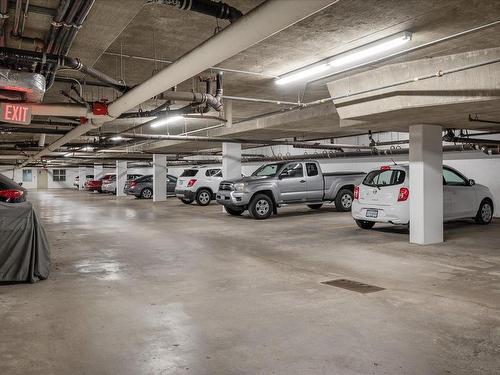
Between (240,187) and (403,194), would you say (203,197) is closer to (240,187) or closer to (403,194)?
(240,187)

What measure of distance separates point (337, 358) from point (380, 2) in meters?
4.14

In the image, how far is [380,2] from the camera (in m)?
5.15

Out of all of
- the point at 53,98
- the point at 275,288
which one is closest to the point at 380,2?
the point at 275,288

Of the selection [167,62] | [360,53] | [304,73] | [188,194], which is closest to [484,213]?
[304,73]

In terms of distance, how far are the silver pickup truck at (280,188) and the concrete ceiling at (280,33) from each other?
186 inches

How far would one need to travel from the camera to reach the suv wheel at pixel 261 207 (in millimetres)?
13031

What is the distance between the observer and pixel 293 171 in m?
13.6

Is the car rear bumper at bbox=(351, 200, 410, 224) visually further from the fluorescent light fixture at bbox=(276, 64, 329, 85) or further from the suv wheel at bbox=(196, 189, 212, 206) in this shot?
the suv wheel at bbox=(196, 189, 212, 206)

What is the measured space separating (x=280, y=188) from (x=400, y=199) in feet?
15.5

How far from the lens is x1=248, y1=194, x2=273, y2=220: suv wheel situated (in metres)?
13.0

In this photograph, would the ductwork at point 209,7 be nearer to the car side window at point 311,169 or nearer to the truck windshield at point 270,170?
the truck windshield at point 270,170

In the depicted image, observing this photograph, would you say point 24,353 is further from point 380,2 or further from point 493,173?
point 493,173

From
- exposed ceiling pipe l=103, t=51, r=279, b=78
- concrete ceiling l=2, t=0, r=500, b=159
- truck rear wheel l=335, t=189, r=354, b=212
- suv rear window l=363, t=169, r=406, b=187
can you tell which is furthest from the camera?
truck rear wheel l=335, t=189, r=354, b=212

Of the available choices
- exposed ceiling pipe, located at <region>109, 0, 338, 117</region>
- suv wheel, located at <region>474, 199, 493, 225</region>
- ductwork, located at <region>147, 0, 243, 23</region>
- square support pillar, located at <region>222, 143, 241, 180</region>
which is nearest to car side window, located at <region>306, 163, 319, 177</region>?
square support pillar, located at <region>222, 143, 241, 180</region>
